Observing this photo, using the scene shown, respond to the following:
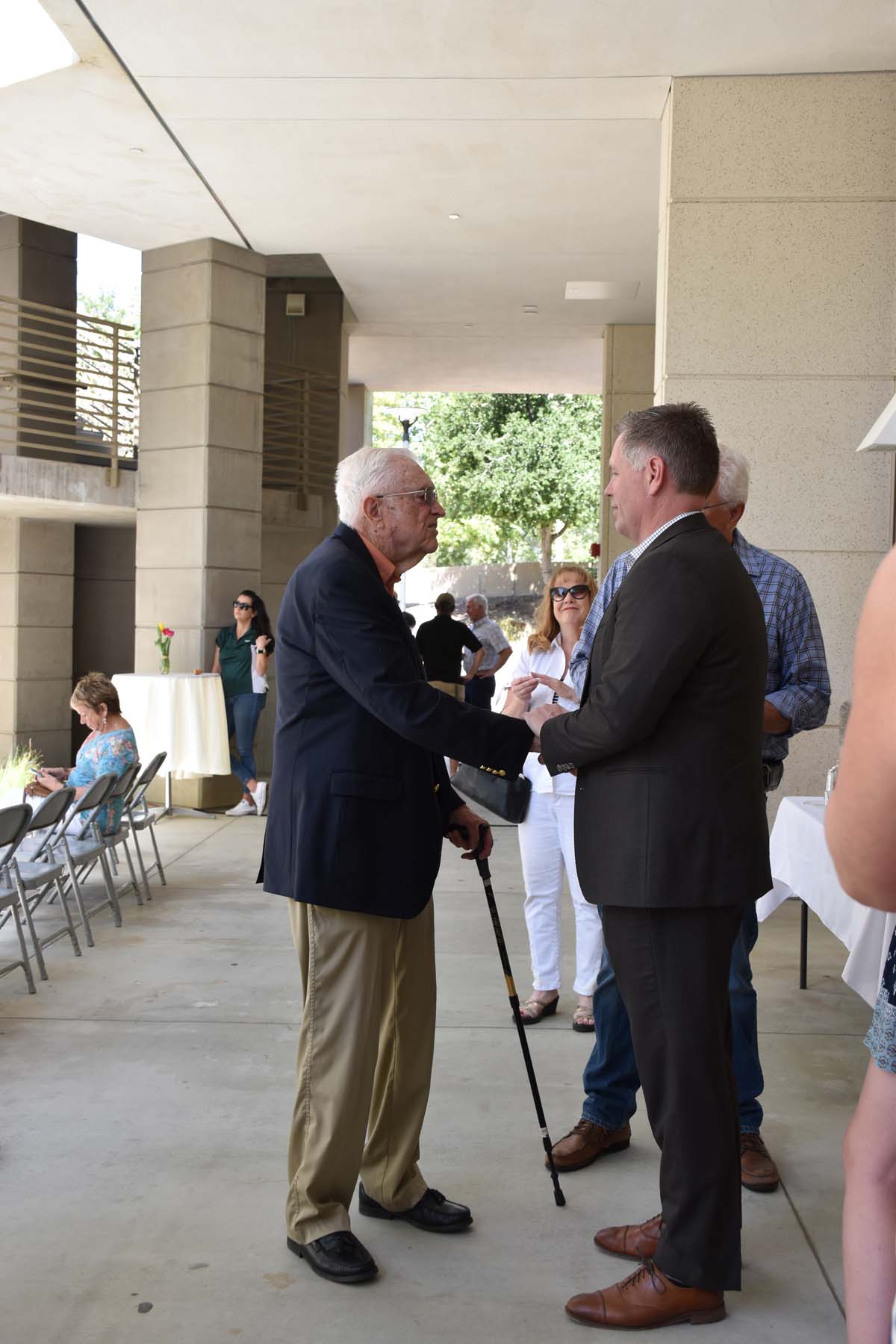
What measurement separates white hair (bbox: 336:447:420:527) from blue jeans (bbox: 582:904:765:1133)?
130 centimetres

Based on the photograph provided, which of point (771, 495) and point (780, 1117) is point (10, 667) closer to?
point (771, 495)

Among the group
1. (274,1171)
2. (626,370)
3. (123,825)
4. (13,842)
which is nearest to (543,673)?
(274,1171)

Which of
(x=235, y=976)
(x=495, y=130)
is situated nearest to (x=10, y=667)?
(x=495, y=130)

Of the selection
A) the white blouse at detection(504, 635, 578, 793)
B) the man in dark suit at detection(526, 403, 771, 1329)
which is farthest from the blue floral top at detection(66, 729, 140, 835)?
the man in dark suit at detection(526, 403, 771, 1329)

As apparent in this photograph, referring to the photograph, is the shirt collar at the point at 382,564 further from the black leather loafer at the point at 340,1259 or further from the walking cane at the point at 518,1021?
the black leather loafer at the point at 340,1259

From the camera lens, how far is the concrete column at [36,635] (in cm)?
1285

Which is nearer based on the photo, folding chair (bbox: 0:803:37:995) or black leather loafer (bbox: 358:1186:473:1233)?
black leather loafer (bbox: 358:1186:473:1233)

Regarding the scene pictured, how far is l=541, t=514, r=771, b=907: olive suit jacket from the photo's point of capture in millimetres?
2244

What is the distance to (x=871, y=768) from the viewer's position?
113cm

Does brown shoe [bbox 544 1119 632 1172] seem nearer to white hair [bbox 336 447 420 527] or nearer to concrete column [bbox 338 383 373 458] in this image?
white hair [bbox 336 447 420 527]

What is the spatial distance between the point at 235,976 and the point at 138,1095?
4.43 feet

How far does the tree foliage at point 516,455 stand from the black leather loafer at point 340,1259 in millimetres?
25155

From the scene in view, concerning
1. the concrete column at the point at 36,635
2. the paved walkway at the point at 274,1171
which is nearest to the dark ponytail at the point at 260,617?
the concrete column at the point at 36,635

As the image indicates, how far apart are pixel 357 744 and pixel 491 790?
2.82 ft
